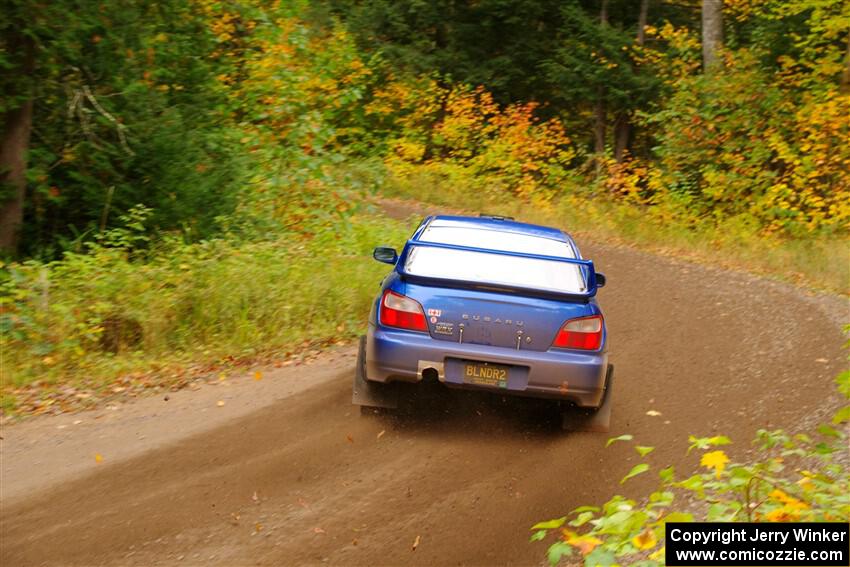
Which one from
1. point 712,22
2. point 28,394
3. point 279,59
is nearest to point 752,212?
point 712,22

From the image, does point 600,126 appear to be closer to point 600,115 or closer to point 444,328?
point 600,115

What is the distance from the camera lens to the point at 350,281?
39.1ft

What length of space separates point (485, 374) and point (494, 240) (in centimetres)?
146

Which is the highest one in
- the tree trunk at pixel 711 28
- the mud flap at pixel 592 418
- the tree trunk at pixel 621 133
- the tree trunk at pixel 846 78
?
the tree trunk at pixel 711 28

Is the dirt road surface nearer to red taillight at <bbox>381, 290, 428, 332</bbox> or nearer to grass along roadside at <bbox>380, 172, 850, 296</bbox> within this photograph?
red taillight at <bbox>381, 290, 428, 332</bbox>

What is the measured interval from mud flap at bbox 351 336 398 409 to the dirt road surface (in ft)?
0.45

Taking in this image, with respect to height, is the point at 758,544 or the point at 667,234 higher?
the point at 758,544

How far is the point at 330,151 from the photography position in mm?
18844

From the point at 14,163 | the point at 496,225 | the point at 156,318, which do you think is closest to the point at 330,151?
the point at 14,163

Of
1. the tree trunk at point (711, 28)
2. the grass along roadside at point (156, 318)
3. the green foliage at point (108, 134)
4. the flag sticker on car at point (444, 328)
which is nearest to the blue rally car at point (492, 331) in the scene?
the flag sticker on car at point (444, 328)

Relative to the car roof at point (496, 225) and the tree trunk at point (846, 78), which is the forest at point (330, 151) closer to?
the tree trunk at point (846, 78)

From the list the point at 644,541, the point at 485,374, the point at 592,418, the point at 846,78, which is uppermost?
the point at 846,78

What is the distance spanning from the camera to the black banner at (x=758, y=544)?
3576 millimetres

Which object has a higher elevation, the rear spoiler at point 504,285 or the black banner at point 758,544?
the rear spoiler at point 504,285
